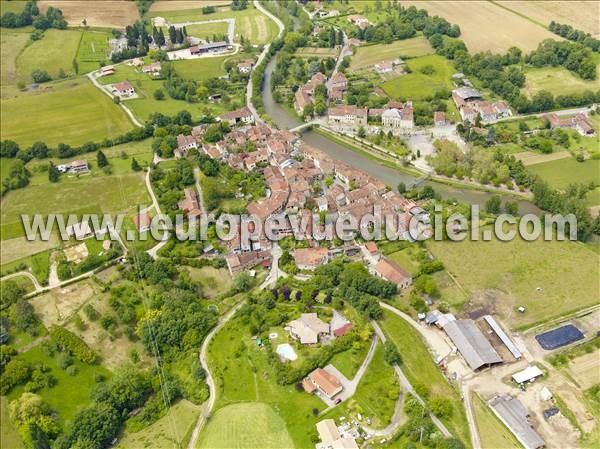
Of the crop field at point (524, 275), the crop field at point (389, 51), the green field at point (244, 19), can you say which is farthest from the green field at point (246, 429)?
the green field at point (244, 19)

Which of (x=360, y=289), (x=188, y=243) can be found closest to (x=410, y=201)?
(x=360, y=289)

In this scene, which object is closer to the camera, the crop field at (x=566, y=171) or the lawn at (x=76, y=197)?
the crop field at (x=566, y=171)

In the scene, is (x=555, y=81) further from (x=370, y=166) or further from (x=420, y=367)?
(x=420, y=367)

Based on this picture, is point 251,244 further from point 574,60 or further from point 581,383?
point 574,60

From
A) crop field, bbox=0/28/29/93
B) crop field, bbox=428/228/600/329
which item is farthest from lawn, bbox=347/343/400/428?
crop field, bbox=0/28/29/93

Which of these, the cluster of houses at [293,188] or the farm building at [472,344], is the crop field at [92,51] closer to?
the cluster of houses at [293,188]

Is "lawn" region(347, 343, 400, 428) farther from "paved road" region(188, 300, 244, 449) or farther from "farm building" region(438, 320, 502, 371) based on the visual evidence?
"paved road" region(188, 300, 244, 449)
